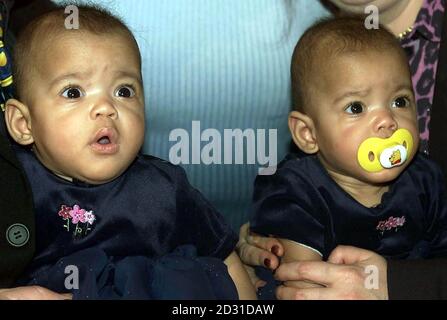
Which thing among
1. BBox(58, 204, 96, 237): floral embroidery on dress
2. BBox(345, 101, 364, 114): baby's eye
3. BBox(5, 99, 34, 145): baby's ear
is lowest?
BBox(58, 204, 96, 237): floral embroidery on dress

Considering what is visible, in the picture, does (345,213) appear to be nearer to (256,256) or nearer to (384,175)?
(384,175)

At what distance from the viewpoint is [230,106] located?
1.75 metres

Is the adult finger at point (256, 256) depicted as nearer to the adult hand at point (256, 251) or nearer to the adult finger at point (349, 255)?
the adult hand at point (256, 251)

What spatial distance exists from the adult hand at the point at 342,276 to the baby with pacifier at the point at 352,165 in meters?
0.05

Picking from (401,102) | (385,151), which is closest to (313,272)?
(385,151)

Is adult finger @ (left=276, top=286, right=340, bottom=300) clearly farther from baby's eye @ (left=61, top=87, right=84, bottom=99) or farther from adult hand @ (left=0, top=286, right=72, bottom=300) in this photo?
baby's eye @ (left=61, top=87, right=84, bottom=99)

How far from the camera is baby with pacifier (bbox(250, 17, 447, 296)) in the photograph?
1.49 meters

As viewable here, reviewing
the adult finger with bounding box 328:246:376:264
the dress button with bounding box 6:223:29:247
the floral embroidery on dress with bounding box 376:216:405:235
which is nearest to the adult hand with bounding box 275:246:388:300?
the adult finger with bounding box 328:246:376:264

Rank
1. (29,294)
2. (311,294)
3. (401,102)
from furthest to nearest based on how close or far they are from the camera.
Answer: (401,102)
(311,294)
(29,294)

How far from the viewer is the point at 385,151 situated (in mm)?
1468

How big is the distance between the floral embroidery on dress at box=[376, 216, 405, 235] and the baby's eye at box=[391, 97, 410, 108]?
0.68 ft

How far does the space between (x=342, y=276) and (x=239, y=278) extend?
0.65 ft

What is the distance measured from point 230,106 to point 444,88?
0.44 meters
